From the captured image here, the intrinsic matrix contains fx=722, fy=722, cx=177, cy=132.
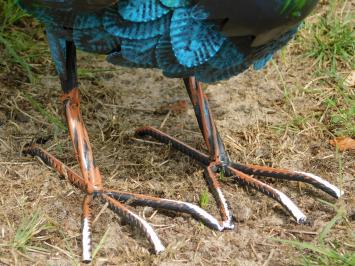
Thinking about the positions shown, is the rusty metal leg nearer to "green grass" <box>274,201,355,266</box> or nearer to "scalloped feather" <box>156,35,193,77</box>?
"scalloped feather" <box>156,35,193,77</box>

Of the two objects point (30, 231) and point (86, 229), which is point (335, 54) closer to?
point (86, 229)

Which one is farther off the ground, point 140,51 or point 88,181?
point 140,51

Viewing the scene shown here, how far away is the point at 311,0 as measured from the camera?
73.0 inches

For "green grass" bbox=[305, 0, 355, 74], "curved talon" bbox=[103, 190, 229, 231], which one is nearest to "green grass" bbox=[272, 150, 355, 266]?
"curved talon" bbox=[103, 190, 229, 231]

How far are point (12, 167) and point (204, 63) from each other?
941 millimetres

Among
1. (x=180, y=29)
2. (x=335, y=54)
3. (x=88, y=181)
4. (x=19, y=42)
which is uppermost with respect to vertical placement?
(x=180, y=29)

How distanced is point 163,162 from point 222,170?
0.24 meters

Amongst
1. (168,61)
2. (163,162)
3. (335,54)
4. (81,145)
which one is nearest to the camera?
(168,61)

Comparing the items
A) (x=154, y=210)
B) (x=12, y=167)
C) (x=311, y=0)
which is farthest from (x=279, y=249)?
(x=12, y=167)

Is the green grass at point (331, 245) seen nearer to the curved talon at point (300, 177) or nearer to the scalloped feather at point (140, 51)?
the curved talon at point (300, 177)

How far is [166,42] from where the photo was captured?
197 centimetres

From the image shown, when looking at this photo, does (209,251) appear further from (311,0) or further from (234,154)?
(311,0)

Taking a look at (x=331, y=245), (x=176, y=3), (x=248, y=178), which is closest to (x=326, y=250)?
(x=331, y=245)

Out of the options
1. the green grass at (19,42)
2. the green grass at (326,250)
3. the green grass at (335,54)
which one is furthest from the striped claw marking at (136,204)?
the green grass at (19,42)
